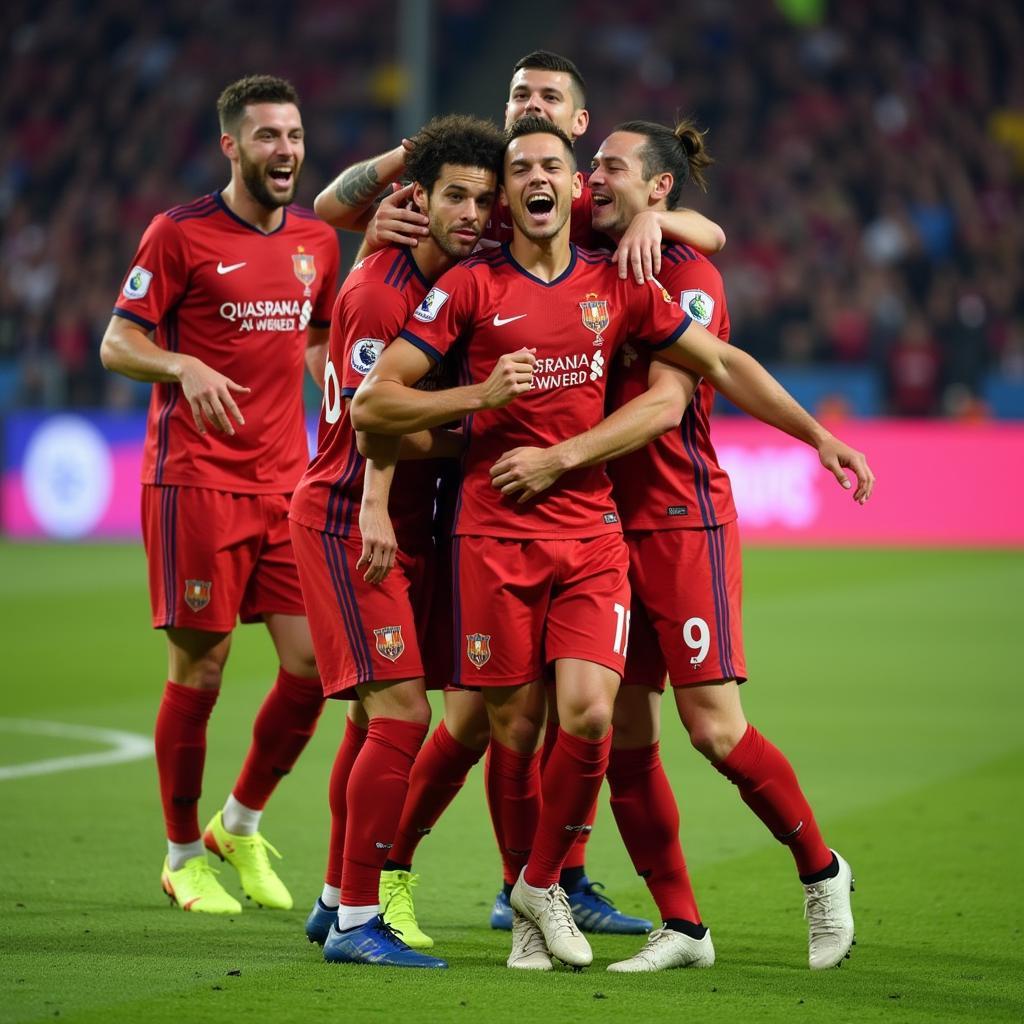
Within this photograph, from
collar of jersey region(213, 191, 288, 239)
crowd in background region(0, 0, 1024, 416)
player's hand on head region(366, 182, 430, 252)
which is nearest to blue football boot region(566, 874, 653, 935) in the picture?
player's hand on head region(366, 182, 430, 252)

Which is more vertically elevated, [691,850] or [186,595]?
[186,595]

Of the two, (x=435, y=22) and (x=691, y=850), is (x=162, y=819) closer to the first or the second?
(x=691, y=850)

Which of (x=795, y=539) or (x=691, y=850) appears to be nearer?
(x=691, y=850)

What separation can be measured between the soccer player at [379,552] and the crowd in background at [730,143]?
13871 mm

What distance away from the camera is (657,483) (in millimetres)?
5156

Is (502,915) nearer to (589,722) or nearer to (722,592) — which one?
(589,722)

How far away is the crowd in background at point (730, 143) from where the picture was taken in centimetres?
1997

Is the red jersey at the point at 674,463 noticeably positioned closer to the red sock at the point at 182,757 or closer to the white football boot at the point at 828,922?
the white football boot at the point at 828,922

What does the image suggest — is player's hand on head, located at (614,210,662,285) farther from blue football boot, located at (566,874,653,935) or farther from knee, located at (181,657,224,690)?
Answer: knee, located at (181,657,224,690)

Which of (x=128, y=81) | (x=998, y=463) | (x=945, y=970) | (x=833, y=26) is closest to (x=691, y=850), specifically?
(x=945, y=970)

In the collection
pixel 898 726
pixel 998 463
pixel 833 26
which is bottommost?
pixel 898 726

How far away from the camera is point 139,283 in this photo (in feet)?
19.6

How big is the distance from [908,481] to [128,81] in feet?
46.6

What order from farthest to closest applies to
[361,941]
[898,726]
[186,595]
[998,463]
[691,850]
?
[998,463]
[898,726]
[691,850]
[186,595]
[361,941]
